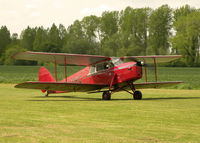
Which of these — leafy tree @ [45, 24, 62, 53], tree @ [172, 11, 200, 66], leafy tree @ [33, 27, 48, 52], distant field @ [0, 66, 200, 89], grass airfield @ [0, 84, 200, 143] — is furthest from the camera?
leafy tree @ [33, 27, 48, 52]

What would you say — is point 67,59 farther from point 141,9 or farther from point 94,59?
point 141,9

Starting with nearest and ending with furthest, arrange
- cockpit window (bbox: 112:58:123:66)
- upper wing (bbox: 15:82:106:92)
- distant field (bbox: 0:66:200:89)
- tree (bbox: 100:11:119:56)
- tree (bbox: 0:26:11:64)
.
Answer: upper wing (bbox: 15:82:106:92) < cockpit window (bbox: 112:58:123:66) < distant field (bbox: 0:66:200:89) < tree (bbox: 100:11:119:56) < tree (bbox: 0:26:11:64)

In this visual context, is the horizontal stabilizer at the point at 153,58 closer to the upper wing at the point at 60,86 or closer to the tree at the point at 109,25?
the upper wing at the point at 60,86

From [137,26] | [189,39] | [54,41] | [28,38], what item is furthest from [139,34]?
[28,38]

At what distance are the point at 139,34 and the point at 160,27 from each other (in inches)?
314

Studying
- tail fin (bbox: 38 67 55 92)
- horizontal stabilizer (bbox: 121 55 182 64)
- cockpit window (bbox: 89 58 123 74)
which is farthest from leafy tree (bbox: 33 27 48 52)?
cockpit window (bbox: 89 58 123 74)

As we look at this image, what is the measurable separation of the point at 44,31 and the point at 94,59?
15231cm

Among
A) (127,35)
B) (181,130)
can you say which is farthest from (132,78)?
(127,35)

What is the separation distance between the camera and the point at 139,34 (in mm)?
118375

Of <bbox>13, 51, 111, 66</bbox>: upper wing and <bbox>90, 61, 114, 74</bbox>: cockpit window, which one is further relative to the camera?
<bbox>90, 61, 114, 74</bbox>: cockpit window

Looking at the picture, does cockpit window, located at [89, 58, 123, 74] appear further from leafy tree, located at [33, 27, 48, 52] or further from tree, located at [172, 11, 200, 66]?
leafy tree, located at [33, 27, 48, 52]

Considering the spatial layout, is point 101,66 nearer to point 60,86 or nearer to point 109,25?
point 60,86

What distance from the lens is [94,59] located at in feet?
66.8

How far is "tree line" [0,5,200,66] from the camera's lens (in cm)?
9390
